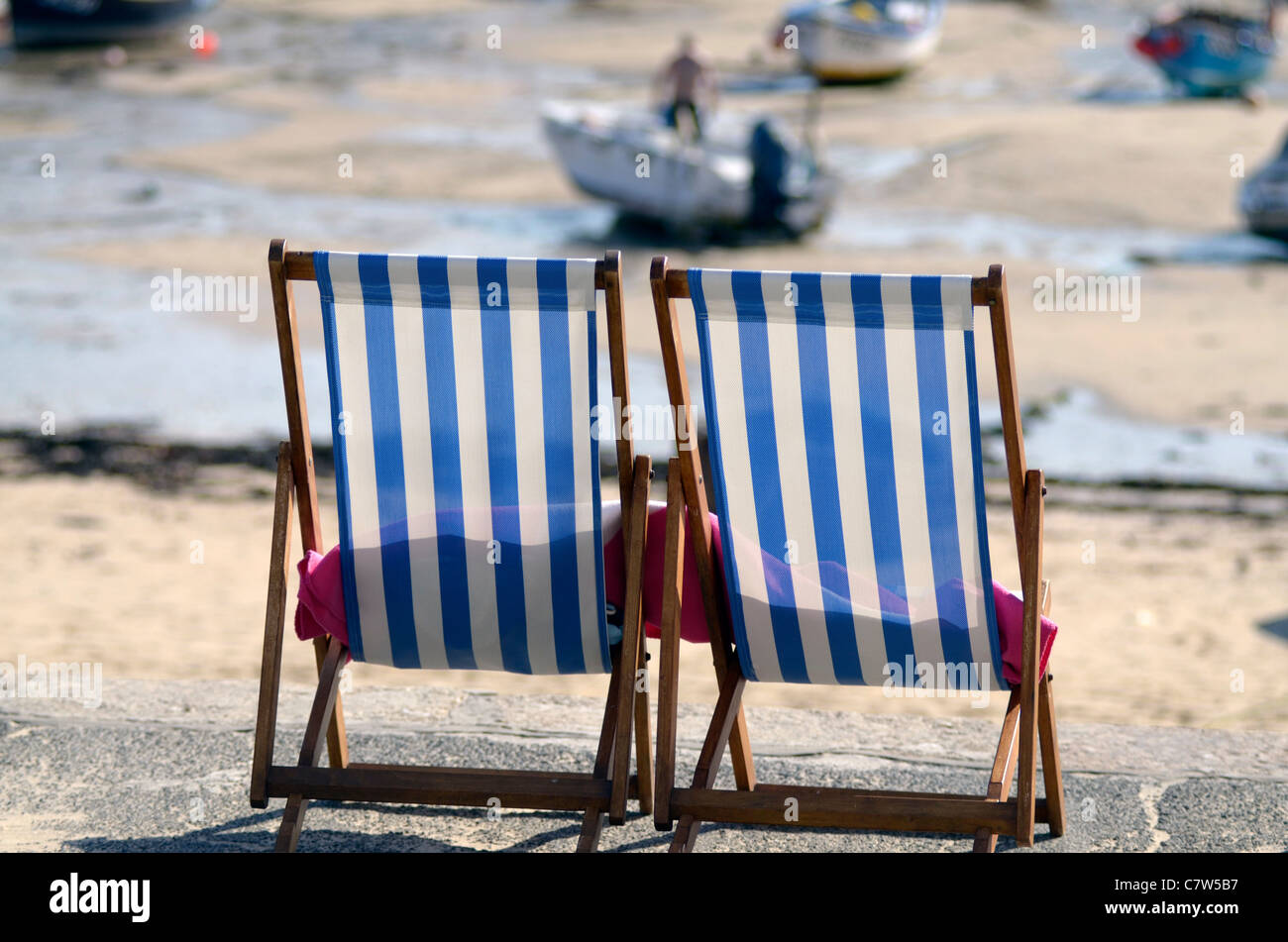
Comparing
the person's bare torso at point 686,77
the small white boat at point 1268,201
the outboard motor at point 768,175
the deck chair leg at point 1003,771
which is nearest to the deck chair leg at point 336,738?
the deck chair leg at point 1003,771

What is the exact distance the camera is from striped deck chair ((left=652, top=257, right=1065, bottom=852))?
2451 millimetres

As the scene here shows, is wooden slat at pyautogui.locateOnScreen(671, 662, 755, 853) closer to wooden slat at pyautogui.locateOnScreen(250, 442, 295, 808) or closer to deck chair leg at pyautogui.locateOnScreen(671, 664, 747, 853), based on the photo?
deck chair leg at pyautogui.locateOnScreen(671, 664, 747, 853)

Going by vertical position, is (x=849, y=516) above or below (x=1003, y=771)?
above

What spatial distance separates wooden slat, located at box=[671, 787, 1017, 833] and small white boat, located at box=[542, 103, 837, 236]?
12146 millimetres

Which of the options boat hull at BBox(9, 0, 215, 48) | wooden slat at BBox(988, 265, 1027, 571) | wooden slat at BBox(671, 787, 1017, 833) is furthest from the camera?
boat hull at BBox(9, 0, 215, 48)

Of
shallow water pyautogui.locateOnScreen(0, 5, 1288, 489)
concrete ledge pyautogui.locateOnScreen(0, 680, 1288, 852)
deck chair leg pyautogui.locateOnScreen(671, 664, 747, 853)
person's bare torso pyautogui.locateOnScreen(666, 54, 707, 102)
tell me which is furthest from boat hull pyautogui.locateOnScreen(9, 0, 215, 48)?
deck chair leg pyautogui.locateOnScreen(671, 664, 747, 853)

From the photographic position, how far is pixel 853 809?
2.60 metres

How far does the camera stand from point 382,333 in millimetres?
2607

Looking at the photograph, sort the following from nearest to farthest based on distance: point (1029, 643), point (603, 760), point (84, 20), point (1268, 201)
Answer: point (1029, 643)
point (603, 760)
point (1268, 201)
point (84, 20)

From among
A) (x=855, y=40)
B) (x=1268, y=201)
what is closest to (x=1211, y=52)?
(x=855, y=40)

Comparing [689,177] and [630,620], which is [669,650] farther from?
[689,177]

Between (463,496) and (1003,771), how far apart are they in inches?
45.1
